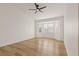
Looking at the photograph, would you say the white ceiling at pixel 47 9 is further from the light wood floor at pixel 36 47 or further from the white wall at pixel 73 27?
the light wood floor at pixel 36 47

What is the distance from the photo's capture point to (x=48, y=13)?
115 centimetres

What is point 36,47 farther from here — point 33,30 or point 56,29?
point 56,29

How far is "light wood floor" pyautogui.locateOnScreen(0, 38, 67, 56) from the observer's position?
3.85 feet

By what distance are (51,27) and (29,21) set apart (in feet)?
1.02

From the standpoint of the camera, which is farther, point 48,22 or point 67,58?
point 48,22

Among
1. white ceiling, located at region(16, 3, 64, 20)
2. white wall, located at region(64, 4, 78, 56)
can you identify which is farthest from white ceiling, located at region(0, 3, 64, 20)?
white wall, located at region(64, 4, 78, 56)

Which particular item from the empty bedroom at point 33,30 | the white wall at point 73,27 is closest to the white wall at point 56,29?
the empty bedroom at point 33,30

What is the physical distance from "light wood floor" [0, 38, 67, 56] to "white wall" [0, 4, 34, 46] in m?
0.07

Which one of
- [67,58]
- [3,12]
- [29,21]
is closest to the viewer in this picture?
[67,58]

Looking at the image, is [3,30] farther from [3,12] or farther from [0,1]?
[0,1]

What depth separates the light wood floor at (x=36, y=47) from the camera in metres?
1.17

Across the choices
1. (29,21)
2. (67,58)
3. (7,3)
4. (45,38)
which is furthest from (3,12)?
(67,58)

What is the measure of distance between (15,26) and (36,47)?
40 cm

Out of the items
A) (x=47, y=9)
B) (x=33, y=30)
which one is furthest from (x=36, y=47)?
(x=47, y=9)
